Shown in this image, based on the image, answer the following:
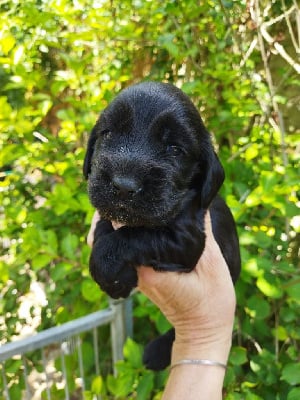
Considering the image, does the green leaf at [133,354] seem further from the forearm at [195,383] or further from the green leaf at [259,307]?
the green leaf at [259,307]

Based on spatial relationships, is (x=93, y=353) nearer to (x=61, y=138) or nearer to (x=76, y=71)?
(x=61, y=138)

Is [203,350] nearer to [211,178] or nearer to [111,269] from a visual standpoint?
[111,269]

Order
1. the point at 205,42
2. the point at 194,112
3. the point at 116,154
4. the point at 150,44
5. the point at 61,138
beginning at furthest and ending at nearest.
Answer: the point at 150,44 < the point at 205,42 < the point at 61,138 < the point at 194,112 < the point at 116,154

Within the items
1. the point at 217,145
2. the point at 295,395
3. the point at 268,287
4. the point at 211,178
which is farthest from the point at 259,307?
the point at 217,145

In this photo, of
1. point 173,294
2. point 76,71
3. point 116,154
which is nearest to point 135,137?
point 116,154

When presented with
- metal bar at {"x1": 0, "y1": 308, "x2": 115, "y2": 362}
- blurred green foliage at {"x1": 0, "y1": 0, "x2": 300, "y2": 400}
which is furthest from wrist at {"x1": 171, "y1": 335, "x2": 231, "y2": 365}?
metal bar at {"x1": 0, "y1": 308, "x2": 115, "y2": 362}

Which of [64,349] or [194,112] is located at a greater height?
[194,112]
